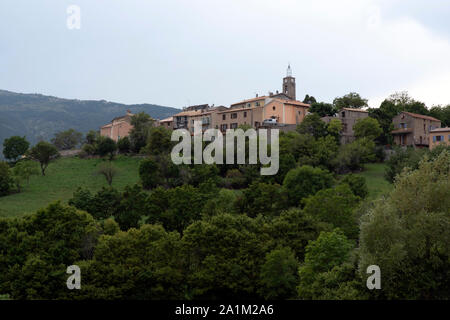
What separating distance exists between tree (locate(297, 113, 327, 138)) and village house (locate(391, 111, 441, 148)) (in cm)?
1503

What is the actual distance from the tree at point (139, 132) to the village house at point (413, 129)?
4934cm

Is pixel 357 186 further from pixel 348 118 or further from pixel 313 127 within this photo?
pixel 348 118

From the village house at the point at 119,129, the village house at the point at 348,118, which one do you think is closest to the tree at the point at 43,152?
the village house at the point at 119,129

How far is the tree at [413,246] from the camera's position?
26.0m

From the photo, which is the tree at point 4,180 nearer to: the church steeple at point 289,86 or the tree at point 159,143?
the tree at point 159,143

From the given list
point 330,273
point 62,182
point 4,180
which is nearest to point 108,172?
point 62,182

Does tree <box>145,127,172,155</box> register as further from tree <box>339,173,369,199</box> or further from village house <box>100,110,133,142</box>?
tree <box>339,173,369,199</box>

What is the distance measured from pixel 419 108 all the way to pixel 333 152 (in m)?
34.0

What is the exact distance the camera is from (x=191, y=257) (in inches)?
1459

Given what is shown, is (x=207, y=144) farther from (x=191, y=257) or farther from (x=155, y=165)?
(x=191, y=257)

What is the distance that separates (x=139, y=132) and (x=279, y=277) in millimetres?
68760

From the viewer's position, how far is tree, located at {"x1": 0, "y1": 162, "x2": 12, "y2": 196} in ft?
223

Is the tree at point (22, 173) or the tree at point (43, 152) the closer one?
the tree at point (22, 173)

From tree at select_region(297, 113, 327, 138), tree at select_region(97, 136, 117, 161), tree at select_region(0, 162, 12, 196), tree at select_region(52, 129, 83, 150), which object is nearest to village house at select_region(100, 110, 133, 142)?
tree at select_region(97, 136, 117, 161)
